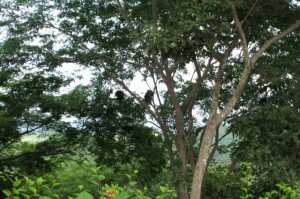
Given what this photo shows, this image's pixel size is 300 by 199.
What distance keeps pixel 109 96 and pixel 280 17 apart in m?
5.75

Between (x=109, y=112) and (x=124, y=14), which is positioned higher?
(x=124, y=14)

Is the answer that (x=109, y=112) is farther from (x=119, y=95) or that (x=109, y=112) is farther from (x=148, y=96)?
(x=148, y=96)

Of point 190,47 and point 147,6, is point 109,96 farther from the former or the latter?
point 190,47

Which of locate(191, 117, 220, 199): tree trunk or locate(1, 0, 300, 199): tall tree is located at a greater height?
locate(1, 0, 300, 199): tall tree

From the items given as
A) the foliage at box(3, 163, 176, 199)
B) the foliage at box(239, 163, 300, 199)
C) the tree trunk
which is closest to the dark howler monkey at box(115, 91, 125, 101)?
the tree trunk

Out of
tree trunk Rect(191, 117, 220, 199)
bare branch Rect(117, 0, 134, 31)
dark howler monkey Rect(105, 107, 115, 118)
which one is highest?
bare branch Rect(117, 0, 134, 31)

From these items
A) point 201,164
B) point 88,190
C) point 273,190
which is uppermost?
point 201,164

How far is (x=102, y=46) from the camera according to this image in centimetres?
1209

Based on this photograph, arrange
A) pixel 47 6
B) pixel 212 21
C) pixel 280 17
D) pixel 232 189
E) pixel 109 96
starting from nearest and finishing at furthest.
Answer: pixel 212 21
pixel 232 189
pixel 280 17
pixel 47 6
pixel 109 96

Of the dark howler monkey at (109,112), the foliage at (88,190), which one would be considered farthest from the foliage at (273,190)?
the dark howler monkey at (109,112)

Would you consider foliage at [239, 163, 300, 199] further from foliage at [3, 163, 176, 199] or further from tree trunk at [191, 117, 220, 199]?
tree trunk at [191, 117, 220, 199]

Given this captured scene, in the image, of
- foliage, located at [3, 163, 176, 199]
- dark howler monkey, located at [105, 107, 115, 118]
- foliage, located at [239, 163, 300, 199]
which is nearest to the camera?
foliage, located at [3, 163, 176, 199]

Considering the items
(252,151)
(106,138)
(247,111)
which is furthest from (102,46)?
(252,151)

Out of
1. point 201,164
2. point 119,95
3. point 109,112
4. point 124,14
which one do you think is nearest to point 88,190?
point 201,164
